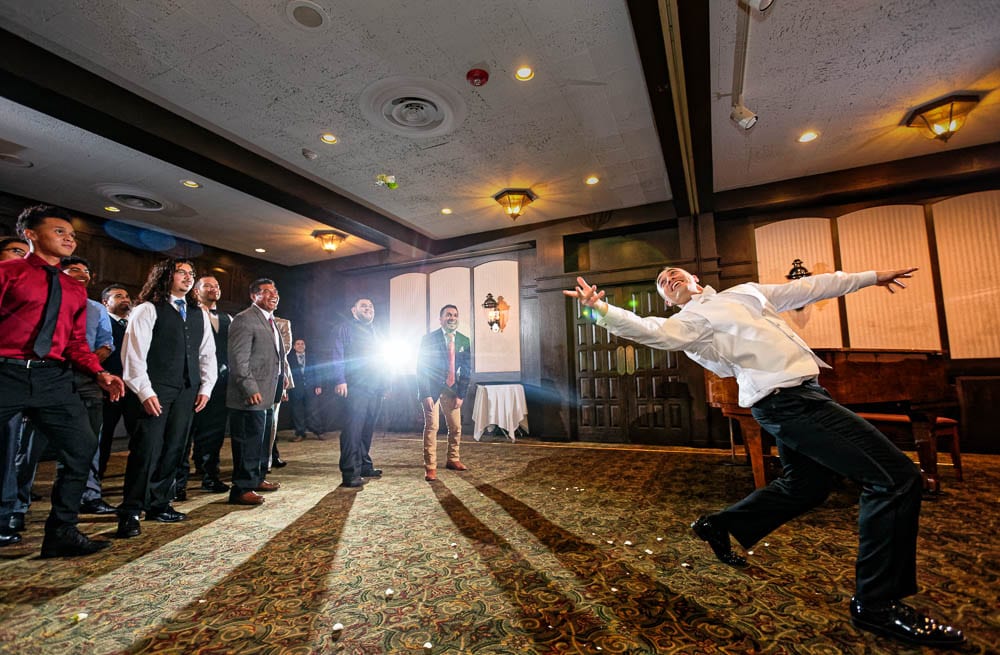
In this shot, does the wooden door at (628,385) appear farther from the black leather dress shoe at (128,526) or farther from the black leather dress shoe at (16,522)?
the black leather dress shoe at (16,522)

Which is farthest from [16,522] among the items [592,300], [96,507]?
[592,300]

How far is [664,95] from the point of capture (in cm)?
365

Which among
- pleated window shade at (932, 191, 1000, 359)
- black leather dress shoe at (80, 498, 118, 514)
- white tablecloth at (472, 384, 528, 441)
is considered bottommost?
black leather dress shoe at (80, 498, 118, 514)

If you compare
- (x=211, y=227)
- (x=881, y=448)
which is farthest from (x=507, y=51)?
(x=211, y=227)

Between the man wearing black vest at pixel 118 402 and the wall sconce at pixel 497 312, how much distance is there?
16.2 feet

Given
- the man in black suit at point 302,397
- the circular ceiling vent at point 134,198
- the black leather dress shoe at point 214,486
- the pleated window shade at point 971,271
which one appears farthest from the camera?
the man in black suit at point 302,397

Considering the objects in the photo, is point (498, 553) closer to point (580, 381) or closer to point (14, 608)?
point (14, 608)

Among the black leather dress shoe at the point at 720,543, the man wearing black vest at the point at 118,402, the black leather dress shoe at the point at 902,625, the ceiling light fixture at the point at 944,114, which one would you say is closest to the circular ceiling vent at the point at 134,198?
the man wearing black vest at the point at 118,402

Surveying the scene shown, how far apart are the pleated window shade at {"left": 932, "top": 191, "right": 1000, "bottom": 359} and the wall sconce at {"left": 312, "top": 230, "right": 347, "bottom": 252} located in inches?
337

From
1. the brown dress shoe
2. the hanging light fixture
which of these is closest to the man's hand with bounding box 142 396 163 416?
the brown dress shoe

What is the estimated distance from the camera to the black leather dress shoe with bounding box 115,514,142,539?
2.42 m

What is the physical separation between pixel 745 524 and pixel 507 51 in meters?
3.56

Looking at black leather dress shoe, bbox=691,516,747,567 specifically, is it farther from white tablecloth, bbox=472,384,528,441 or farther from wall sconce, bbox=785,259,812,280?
wall sconce, bbox=785,259,812,280

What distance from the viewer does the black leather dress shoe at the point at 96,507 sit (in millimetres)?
2926
